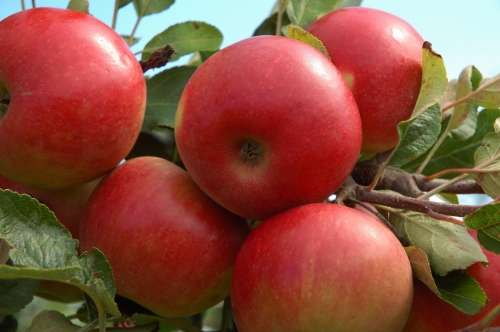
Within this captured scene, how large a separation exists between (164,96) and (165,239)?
42cm

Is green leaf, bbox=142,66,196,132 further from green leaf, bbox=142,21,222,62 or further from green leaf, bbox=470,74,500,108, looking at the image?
green leaf, bbox=470,74,500,108

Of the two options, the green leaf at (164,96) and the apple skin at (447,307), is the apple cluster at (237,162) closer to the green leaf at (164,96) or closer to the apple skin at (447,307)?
the apple skin at (447,307)

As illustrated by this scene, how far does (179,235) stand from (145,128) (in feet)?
1.18

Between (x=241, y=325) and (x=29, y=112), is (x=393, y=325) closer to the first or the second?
(x=241, y=325)

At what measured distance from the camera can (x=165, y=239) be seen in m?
0.82

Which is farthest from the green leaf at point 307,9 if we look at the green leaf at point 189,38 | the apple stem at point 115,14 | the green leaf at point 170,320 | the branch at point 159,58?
the green leaf at point 170,320

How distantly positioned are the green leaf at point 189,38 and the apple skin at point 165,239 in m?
0.39

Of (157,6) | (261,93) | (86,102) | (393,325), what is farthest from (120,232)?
(157,6)

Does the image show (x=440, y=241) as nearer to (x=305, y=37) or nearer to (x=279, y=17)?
(x=305, y=37)

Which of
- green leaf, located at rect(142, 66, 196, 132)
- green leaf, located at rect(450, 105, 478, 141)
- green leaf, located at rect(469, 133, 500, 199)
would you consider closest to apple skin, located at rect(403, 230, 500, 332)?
green leaf, located at rect(469, 133, 500, 199)

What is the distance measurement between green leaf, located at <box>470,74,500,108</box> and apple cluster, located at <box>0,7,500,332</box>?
0.56 feet

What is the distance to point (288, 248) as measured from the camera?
28.6 inches

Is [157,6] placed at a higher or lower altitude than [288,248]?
higher

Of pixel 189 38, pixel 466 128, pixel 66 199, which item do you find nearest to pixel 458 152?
pixel 466 128
